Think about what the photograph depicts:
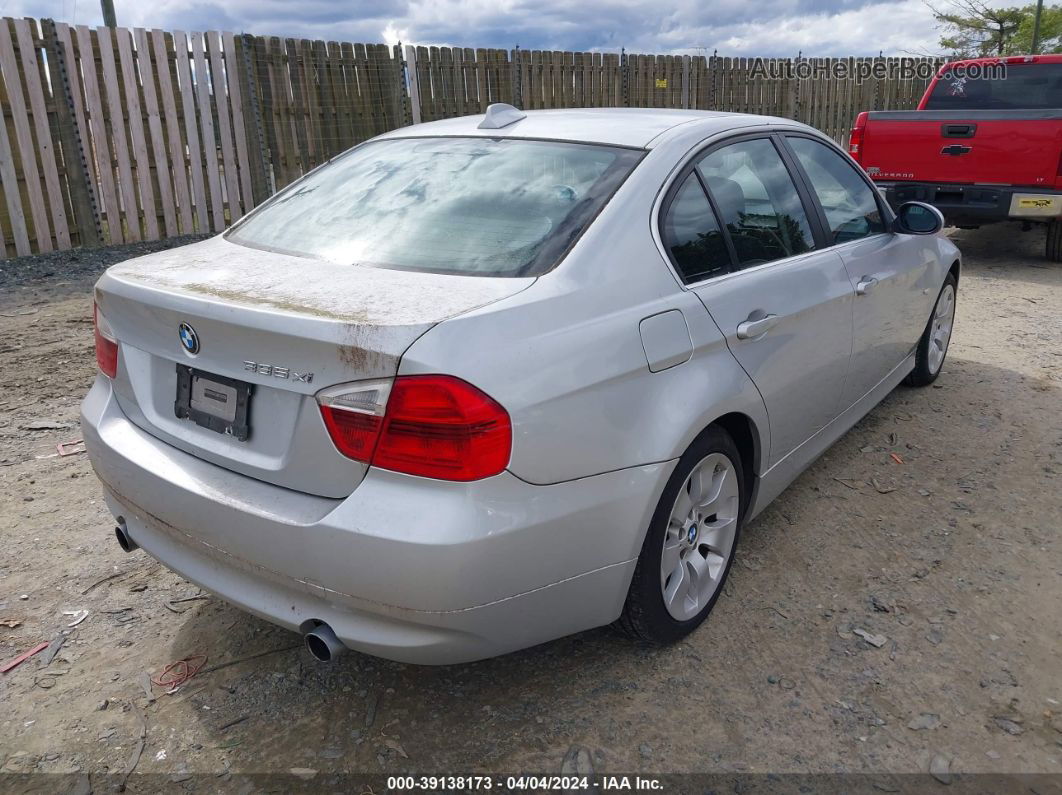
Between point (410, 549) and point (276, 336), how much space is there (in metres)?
0.62

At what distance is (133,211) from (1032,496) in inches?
351

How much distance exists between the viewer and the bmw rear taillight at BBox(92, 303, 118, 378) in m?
2.67

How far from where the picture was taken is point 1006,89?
938cm

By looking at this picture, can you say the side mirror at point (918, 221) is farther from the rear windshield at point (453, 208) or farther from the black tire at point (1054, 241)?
the black tire at point (1054, 241)

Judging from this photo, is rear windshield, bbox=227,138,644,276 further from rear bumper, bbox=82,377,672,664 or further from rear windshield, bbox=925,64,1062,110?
rear windshield, bbox=925,64,1062,110

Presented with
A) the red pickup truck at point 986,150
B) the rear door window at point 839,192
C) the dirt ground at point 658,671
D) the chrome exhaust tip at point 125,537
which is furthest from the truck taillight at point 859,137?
the chrome exhaust tip at point 125,537

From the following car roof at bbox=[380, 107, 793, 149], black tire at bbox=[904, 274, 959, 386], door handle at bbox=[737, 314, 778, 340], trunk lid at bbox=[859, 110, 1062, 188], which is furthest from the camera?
trunk lid at bbox=[859, 110, 1062, 188]

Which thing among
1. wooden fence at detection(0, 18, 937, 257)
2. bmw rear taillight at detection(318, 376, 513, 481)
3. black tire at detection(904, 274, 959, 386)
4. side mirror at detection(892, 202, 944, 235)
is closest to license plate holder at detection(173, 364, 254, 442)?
bmw rear taillight at detection(318, 376, 513, 481)

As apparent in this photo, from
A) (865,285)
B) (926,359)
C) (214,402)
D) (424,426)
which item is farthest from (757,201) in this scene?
(926,359)

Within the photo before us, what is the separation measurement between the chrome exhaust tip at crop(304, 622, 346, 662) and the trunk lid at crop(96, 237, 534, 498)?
0.37 metres

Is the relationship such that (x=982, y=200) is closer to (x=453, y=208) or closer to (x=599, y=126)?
(x=599, y=126)

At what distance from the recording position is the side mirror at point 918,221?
167 inches

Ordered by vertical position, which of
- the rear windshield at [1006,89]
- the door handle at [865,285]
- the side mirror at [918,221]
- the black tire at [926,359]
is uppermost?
the rear windshield at [1006,89]

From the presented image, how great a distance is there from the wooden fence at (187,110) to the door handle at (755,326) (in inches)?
326
